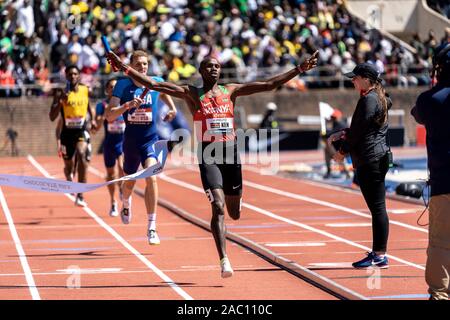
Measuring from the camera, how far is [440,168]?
935 centimetres

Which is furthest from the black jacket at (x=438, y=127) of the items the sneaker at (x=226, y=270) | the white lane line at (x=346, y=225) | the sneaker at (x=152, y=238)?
the white lane line at (x=346, y=225)

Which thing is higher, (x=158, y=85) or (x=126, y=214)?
(x=158, y=85)

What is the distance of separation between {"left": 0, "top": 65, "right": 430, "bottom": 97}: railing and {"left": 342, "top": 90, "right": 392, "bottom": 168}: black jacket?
16447 millimetres

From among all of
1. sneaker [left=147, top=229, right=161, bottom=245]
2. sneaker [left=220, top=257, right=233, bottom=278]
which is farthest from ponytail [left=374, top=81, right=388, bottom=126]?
sneaker [left=147, top=229, right=161, bottom=245]

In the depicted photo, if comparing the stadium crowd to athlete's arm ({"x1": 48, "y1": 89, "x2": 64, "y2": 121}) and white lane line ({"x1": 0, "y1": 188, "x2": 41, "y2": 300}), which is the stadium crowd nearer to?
white lane line ({"x1": 0, "y1": 188, "x2": 41, "y2": 300})

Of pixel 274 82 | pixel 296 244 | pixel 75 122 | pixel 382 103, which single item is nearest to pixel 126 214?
pixel 296 244

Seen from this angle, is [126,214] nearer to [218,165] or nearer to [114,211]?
[114,211]

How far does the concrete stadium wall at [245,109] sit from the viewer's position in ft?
113

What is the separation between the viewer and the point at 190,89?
12.4 metres

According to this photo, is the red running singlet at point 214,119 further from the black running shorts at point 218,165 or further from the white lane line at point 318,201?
the white lane line at point 318,201

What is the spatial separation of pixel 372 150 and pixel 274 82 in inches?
48.2

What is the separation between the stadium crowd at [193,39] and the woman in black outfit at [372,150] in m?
20.0

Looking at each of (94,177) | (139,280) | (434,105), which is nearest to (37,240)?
(139,280)

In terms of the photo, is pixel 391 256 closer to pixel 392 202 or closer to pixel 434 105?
pixel 434 105
